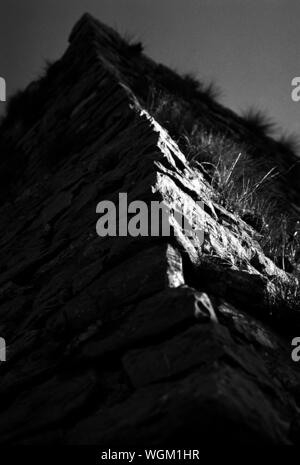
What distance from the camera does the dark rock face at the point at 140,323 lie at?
1368 mm

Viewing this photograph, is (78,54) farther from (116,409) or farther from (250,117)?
(116,409)

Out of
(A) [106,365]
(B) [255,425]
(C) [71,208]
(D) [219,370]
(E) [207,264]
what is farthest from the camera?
(C) [71,208]

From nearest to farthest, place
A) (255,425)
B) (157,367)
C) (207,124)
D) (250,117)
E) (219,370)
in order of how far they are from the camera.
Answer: (255,425), (219,370), (157,367), (207,124), (250,117)

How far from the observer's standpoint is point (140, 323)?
68.0 inches

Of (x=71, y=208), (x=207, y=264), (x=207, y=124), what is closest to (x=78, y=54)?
(x=207, y=124)

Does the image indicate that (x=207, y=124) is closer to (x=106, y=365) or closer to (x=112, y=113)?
(x=112, y=113)

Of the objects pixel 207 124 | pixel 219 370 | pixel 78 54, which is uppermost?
pixel 78 54

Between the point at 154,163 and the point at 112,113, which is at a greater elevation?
the point at 112,113

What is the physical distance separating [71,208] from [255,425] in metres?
2.13

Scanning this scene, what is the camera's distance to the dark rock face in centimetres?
137

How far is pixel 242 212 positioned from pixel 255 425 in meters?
2.12

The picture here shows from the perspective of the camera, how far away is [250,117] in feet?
22.3

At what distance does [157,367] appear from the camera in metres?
1.55
